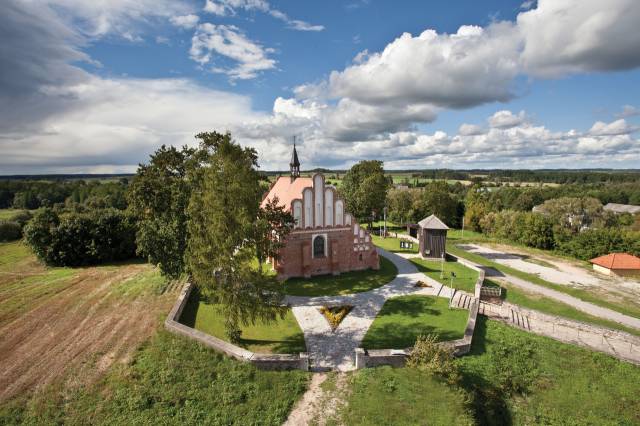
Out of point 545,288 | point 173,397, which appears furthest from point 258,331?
point 545,288

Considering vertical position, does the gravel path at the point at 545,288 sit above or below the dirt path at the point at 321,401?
below

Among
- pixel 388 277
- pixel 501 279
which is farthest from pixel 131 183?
pixel 501 279

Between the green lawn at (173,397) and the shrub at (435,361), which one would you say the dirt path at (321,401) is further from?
the shrub at (435,361)

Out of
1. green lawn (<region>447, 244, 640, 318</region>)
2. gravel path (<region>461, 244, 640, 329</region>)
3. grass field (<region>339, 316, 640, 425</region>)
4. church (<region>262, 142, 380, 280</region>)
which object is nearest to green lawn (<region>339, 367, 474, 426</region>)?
grass field (<region>339, 316, 640, 425</region>)

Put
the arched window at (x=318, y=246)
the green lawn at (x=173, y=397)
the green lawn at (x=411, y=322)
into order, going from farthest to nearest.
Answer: the arched window at (x=318, y=246)
the green lawn at (x=411, y=322)
the green lawn at (x=173, y=397)

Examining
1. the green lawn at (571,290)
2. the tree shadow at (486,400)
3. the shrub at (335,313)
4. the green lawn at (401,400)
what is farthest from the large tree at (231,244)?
the green lawn at (571,290)

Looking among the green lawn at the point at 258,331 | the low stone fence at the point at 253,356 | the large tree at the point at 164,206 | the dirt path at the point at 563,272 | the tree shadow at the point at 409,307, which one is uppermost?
the large tree at the point at 164,206

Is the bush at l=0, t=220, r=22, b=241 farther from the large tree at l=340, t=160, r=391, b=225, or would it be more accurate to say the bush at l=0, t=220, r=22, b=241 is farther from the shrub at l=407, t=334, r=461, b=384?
the shrub at l=407, t=334, r=461, b=384
